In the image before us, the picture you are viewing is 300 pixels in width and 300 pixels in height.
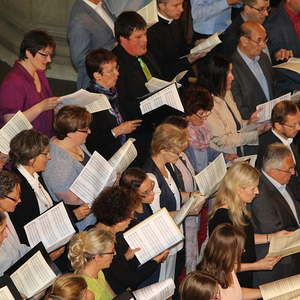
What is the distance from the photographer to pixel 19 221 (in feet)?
21.7

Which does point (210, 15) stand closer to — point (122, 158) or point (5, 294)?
point (122, 158)

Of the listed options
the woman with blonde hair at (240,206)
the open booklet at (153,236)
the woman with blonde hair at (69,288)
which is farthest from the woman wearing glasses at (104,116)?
the woman with blonde hair at (69,288)

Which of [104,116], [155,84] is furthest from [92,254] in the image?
[155,84]

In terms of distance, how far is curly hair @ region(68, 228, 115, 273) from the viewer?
6.02m

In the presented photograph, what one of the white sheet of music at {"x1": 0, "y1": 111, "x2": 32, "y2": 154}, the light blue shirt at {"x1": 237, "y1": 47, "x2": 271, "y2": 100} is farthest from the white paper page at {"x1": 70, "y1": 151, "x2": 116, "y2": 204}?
the light blue shirt at {"x1": 237, "y1": 47, "x2": 271, "y2": 100}

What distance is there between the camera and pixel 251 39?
897cm

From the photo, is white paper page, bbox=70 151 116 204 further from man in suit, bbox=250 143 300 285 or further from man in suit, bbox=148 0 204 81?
man in suit, bbox=148 0 204 81

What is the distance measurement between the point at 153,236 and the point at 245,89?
3.01 meters

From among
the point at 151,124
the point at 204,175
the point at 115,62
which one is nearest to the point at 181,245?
the point at 204,175

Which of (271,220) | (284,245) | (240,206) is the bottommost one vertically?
(271,220)

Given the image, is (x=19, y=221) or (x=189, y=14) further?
(x=189, y=14)

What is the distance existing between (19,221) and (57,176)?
61 cm

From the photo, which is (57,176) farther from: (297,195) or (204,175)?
(297,195)

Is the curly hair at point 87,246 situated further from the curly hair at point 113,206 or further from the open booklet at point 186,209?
the open booklet at point 186,209
